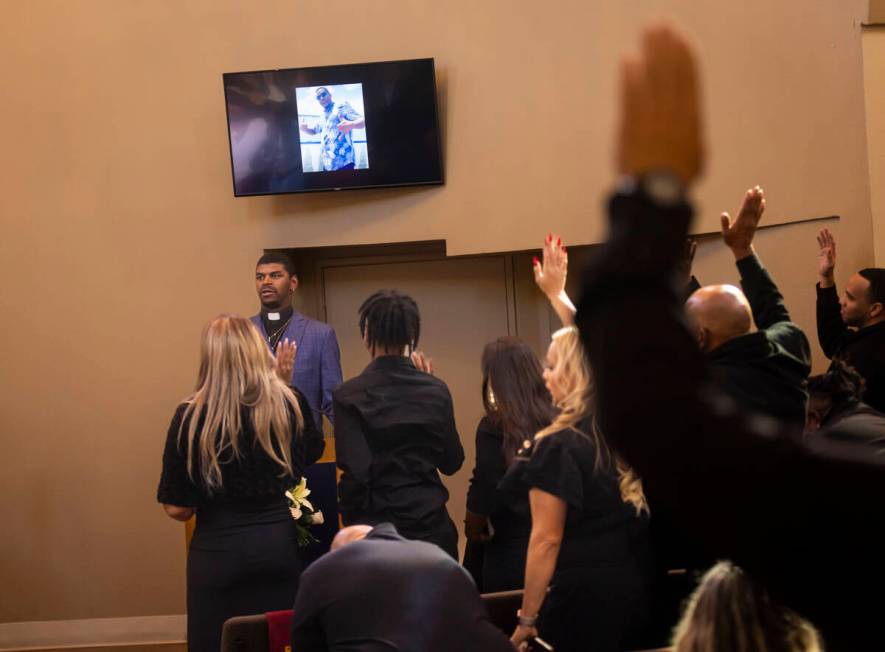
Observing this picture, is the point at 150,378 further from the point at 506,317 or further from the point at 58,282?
the point at 506,317

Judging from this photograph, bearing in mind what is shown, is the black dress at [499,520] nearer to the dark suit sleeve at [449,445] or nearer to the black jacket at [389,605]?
the dark suit sleeve at [449,445]

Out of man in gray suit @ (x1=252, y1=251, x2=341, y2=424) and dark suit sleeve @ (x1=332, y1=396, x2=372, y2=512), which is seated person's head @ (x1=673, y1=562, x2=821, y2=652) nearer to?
dark suit sleeve @ (x1=332, y1=396, x2=372, y2=512)

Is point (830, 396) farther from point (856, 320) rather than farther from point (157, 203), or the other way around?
point (157, 203)

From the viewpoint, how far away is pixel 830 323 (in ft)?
16.4

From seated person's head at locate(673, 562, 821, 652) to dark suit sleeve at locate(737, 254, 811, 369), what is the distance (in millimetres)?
1294

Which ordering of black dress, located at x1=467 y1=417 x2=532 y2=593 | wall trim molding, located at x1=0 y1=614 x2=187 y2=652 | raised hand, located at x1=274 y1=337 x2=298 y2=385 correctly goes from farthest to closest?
1. wall trim molding, located at x1=0 y1=614 x2=187 y2=652
2. raised hand, located at x1=274 y1=337 x2=298 y2=385
3. black dress, located at x1=467 y1=417 x2=532 y2=593

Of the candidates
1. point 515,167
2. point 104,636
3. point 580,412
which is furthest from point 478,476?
point 104,636

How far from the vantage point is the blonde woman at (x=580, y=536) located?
10.0 feet

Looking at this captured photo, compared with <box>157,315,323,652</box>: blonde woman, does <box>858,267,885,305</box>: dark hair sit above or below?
above

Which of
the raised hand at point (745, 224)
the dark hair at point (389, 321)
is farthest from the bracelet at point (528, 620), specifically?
the raised hand at point (745, 224)

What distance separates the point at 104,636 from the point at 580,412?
437cm

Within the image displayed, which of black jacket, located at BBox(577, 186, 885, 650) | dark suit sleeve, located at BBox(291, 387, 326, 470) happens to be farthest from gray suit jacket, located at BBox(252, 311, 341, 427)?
black jacket, located at BBox(577, 186, 885, 650)

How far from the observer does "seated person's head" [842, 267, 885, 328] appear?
4.79 meters

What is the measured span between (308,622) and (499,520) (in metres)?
1.22
